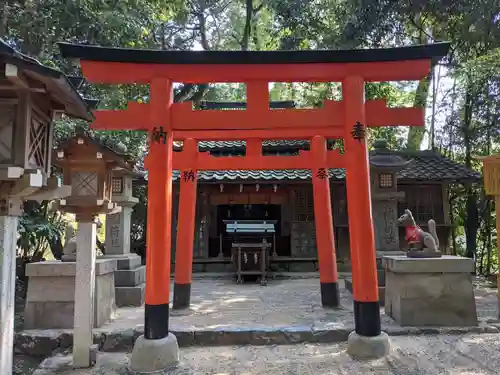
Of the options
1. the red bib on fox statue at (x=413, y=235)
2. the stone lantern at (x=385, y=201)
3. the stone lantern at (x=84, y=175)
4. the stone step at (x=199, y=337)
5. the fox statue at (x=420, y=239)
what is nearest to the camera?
the stone lantern at (x=84, y=175)

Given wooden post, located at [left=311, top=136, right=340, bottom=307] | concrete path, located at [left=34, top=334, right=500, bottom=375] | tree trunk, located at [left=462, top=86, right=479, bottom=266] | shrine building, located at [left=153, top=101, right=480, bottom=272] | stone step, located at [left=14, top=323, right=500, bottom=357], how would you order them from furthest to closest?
tree trunk, located at [left=462, top=86, right=479, bottom=266], shrine building, located at [left=153, top=101, right=480, bottom=272], wooden post, located at [left=311, top=136, right=340, bottom=307], stone step, located at [left=14, top=323, right=500, bottom=357], concrete path, located at [left=34, top=334, right=500, bottom=375]

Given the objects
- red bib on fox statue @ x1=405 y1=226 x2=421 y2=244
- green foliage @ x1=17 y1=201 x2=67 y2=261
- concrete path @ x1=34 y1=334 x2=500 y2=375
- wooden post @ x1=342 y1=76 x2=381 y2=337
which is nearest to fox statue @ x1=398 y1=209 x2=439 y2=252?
red bib on fox statue @ x1=405 y1=226 x2=421 y2=244

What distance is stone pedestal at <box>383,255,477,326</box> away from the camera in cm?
652

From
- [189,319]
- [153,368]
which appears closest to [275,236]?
[189,319]

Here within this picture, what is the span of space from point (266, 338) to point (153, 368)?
1.84 m

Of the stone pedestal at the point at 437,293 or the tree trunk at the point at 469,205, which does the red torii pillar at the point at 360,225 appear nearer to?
the stone pedestal at the point at 437,293

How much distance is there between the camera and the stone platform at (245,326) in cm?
606

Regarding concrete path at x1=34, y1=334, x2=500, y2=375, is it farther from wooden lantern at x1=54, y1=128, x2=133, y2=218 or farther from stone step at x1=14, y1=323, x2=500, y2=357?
wooden lantern at x1=54, y1=128, x2=133, y2=218

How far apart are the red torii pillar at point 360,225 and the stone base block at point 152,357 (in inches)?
94.0

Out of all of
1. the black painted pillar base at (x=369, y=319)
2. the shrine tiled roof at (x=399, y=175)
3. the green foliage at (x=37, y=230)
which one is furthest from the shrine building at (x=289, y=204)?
the black painted pillar base at (x=369, y=319)

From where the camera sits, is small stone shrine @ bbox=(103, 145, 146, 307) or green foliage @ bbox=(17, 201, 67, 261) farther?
green foliage @ bbox=(17, 201, 67, 261)

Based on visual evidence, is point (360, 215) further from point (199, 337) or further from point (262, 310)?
point (262, 310)

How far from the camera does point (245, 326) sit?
21.3ft

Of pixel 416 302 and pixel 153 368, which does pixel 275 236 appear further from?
pixel 153 368
